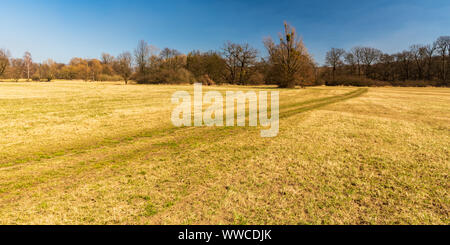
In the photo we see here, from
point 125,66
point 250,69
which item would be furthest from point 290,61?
point 125,66

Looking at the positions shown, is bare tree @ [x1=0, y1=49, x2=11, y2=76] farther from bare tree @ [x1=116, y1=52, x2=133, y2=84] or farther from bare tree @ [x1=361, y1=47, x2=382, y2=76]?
bare tree @ [x1=361, y1=47, x2=382, y2=76]

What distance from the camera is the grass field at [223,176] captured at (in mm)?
3201

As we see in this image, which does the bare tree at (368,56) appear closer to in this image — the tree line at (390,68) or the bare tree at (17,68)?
the tree line at (390,68)

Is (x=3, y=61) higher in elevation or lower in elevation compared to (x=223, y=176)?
higher

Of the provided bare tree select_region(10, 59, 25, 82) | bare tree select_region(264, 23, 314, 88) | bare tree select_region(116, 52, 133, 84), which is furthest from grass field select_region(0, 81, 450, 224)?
bare tree select_region(10, 59, 25, 82)

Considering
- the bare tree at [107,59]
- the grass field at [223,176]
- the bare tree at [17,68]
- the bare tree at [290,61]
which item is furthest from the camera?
the bare tree at [107,59]

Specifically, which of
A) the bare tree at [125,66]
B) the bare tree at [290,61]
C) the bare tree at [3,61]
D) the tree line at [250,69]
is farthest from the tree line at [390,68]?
the bare tree at [3,61]

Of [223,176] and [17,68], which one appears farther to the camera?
[17,68]

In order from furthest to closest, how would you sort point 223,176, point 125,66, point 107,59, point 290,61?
point 107,59
point 125,66
point 290,61
point 223,176

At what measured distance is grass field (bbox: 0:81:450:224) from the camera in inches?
126

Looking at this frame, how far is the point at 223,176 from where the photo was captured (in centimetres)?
454

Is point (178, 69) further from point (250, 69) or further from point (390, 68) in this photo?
point (390, 68)
